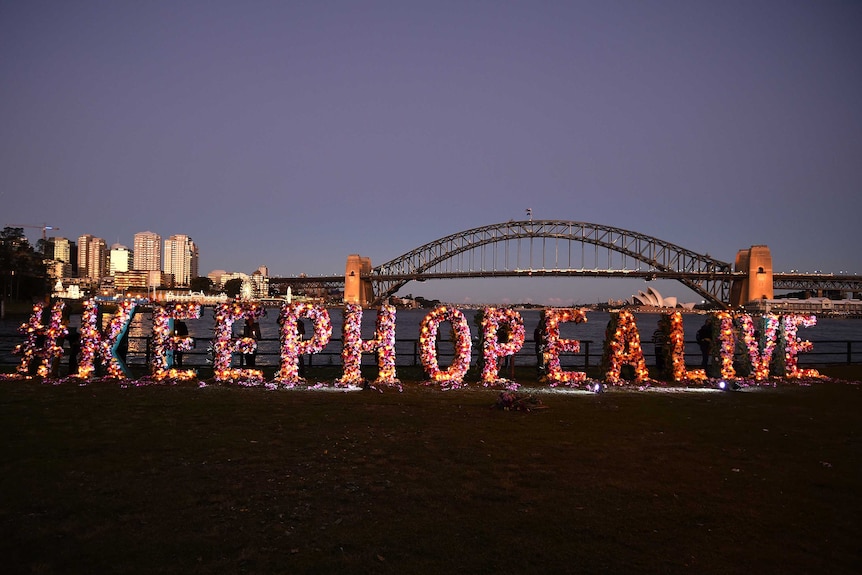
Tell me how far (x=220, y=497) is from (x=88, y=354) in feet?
33.7

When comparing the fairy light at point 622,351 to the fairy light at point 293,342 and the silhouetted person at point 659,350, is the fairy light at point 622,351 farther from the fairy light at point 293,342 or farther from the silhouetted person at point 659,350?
the fairy light at point 293,342

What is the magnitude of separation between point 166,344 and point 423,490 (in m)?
10.1

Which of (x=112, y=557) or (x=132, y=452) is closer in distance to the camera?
(x=112, y=557)

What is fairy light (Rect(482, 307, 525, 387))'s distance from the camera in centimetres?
1455

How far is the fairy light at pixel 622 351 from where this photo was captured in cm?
1471

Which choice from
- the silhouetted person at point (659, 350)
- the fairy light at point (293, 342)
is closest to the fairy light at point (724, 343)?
the silhouetted person at point (659, 350)

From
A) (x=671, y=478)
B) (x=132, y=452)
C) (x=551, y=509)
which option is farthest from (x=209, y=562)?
(x=671, y=478)

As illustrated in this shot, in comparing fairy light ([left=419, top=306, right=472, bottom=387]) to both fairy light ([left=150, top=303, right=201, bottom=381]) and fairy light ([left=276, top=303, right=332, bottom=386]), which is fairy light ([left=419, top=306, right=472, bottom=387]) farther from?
fairy light ([left=150, top=303, right=201, bottom=381])

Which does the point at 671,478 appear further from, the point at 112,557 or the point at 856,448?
the point at 112,557

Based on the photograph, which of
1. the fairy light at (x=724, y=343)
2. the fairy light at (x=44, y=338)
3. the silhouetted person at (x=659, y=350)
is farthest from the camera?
the silhouetted person at (x=659, y=350)

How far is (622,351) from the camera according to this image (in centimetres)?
1495

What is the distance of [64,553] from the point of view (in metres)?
4.69

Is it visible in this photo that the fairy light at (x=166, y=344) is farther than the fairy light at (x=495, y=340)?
No

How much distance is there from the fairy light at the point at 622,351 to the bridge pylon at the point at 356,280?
99.2 m
